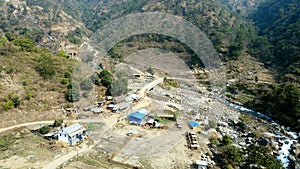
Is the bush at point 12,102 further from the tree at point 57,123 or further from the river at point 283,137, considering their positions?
the river at point 283,137

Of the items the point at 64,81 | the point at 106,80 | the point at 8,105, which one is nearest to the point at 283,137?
the point at 106,80

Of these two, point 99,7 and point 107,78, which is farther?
point 99,7

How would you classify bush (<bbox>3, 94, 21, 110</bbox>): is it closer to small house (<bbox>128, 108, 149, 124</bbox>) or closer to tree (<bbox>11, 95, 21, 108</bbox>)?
tree (<bbox>11, 95, 21, 108</bbox>)

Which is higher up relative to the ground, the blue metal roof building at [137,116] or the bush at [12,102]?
the bush at [12,102]

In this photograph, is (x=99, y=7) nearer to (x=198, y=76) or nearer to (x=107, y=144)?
(x=198, y=76)

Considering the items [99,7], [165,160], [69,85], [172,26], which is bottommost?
[165,160]

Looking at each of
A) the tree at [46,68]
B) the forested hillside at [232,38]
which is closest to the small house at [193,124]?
the forested hillside at [232,38]

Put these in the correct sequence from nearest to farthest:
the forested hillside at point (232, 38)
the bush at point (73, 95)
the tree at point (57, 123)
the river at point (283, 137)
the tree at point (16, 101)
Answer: the river at point (283, 137)
the tree at point (57, 123)
the tree at point (16, 101)
the bush at point (73, 95)
the forested hillside at point (232, 38)

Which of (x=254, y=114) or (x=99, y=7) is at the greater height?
(x=99, y=7)

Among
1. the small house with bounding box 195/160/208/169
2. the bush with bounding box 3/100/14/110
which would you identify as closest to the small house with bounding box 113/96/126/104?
the bush with bounding box 3/100/14/110

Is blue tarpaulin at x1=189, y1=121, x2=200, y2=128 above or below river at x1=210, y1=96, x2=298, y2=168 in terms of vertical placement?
above

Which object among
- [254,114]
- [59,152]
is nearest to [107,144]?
[59,152]
